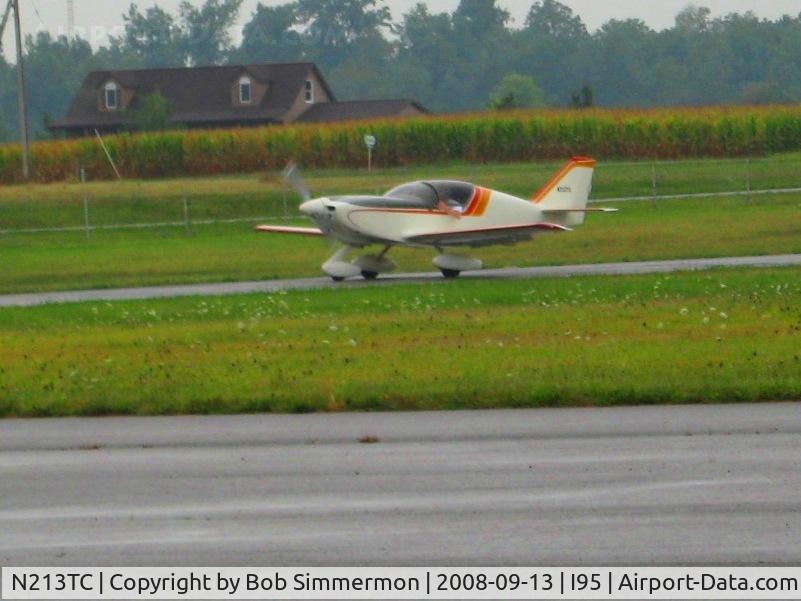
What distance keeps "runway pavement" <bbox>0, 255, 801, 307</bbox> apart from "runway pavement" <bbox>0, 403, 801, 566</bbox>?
12.9 metres

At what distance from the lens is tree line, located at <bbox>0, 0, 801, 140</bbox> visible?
131750 mm

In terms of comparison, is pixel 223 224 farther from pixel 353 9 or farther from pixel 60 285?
Result: pixel 353 9

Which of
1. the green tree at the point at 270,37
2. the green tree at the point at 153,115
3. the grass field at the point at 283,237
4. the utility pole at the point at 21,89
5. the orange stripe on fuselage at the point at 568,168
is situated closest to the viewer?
the orange stripe on fuselage at the point at 568,168

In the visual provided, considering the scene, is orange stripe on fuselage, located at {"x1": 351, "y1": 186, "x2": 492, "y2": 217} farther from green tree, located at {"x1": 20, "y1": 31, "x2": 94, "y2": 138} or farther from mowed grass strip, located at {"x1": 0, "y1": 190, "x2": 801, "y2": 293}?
green tree, located at {"x1": 20, "y1": 31, "x2": 94, "y2": 138}

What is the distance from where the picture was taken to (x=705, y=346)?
1580cm

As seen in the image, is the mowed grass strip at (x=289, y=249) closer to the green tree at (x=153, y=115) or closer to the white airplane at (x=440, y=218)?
the white airplane at (x=440, y=218)

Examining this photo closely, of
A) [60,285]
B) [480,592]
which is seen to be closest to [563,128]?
[60,285]

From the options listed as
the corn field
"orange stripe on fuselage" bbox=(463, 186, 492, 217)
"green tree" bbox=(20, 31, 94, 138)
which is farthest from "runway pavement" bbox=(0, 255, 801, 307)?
"green tree" bbox=(20, 31, 94, 138)

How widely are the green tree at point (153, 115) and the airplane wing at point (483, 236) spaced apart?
52359 millimetres

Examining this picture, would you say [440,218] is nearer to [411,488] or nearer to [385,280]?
[385,280]

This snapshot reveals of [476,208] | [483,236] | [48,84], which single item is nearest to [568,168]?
[476,208]

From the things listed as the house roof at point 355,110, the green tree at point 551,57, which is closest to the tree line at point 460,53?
the green tree at point 551,57

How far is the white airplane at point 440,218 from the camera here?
2775 centimetres

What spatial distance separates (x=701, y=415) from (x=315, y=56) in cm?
14417
